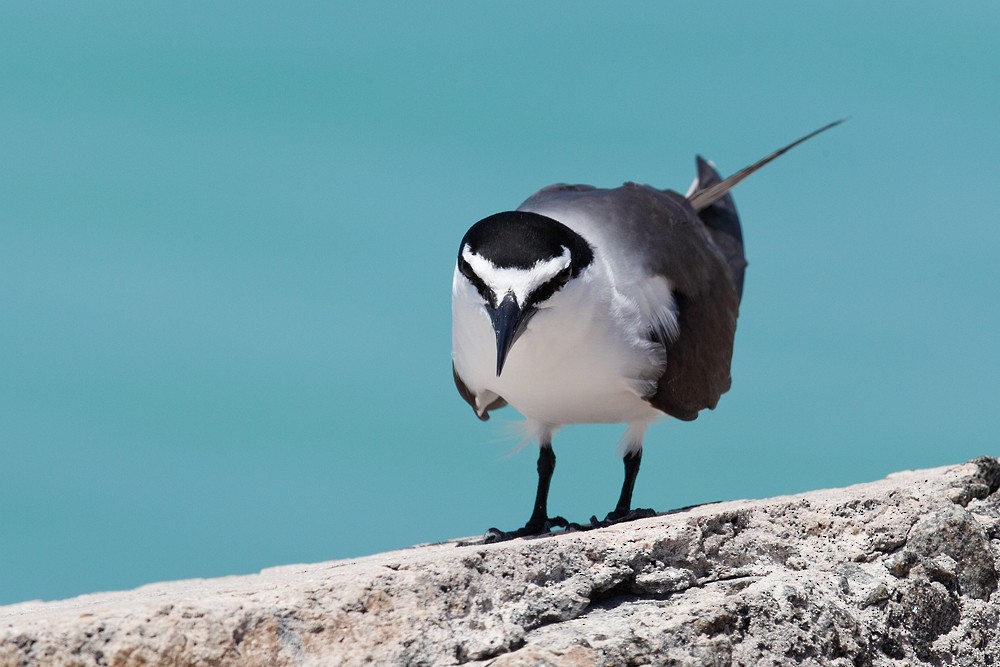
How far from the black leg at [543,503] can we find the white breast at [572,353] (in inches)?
24.4

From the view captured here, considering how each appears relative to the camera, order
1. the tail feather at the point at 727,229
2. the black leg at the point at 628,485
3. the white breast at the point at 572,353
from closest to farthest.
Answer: the white breast at the point at 572,353 < the black leg at the point at 628,485 < the tail feather at the point at 727,229

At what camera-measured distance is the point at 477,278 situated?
5.84 m

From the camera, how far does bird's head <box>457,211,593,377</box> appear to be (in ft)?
18.7

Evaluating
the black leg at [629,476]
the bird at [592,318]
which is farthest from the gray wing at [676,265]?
the black leg at [629,476]

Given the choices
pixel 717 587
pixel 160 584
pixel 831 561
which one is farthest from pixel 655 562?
pixel 160 584

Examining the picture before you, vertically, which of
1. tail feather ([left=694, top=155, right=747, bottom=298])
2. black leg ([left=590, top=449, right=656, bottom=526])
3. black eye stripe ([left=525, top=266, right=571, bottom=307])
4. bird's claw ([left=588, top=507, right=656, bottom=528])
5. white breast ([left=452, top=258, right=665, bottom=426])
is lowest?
bird's claw ([left=588, top=507, right=656, bottom=528])

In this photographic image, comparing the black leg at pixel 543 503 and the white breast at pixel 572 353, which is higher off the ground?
the white breast at pixel 572 353

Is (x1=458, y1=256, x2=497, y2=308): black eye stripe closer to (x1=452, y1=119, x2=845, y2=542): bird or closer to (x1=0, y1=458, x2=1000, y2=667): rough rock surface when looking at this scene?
(x1=452, y1=119, x2=845, y2=542): bird

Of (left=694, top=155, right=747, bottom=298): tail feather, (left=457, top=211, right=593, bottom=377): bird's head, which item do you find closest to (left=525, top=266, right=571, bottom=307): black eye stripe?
(left=457, top=211, right=593, bottom=377): bird's head

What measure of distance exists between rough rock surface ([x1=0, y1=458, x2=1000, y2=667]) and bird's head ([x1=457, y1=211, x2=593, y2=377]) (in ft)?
4.13

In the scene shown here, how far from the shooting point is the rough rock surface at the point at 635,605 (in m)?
4.16

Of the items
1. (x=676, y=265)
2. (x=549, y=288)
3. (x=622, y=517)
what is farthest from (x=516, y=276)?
(x=622, y=517)

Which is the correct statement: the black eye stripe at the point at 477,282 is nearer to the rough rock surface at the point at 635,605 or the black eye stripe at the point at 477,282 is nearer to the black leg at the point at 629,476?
the rough rock surface at the point at 635,605

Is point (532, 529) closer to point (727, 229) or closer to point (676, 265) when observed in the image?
point (676, 265)
